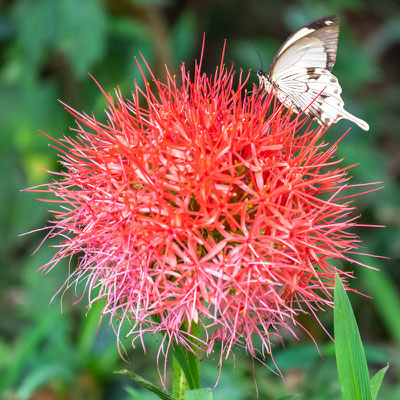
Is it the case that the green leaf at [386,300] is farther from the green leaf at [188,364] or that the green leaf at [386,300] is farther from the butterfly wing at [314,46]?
the green leaf at [188,364]

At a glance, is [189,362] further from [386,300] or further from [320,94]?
[386,300]

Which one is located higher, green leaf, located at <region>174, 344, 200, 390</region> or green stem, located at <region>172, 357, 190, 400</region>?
green leaf, located at <region>174, 344, 200, 390</region>

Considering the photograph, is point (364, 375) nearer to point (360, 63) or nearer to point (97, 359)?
point (97, 359)

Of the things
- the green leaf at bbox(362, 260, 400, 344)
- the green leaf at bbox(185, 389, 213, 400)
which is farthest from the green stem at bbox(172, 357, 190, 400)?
the green leaf at bbox(362, 260, 400, 344)

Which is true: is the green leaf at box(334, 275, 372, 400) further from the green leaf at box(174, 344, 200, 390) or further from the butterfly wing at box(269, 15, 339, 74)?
the butterfly wing at box(269, 15, 339, 74)

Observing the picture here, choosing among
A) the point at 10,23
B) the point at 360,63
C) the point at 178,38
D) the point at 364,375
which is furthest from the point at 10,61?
the point at 364,375

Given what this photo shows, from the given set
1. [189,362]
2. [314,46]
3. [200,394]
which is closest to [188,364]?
[189,362]
